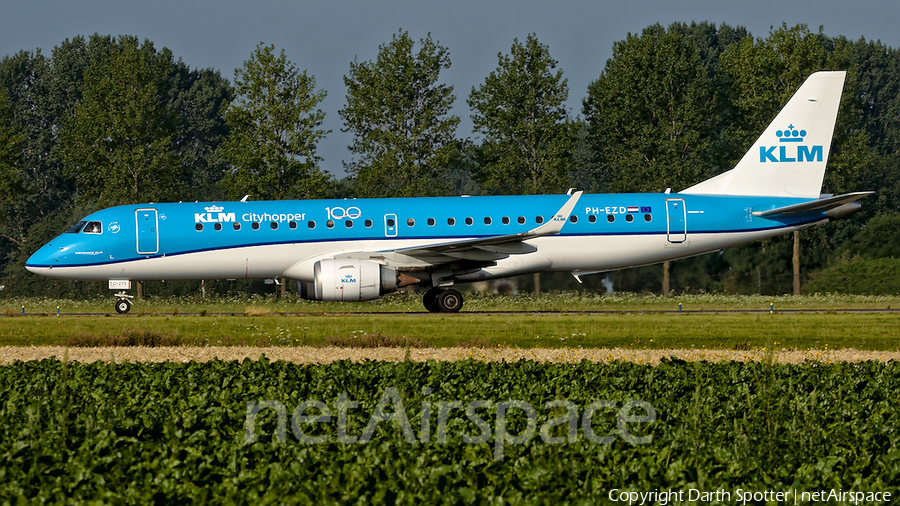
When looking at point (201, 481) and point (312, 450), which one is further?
point (312, 450)

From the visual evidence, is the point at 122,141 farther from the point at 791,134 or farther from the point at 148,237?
the point at 791,134

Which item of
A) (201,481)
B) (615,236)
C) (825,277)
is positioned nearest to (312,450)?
(201,481)

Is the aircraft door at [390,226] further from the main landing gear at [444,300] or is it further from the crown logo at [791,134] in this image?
the crown logo at [791,134]

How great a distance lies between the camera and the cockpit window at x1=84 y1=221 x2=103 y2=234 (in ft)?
91.6

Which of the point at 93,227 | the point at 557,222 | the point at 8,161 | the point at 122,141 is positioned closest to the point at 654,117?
the point at 557,222

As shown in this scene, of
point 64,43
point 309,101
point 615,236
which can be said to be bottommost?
point 615,236

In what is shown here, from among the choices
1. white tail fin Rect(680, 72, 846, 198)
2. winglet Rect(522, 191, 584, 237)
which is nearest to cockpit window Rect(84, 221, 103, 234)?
winglet Rect(522, 191, 584, 237)

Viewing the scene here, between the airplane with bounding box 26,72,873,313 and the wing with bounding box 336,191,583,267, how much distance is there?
0.13ft

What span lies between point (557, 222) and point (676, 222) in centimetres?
431

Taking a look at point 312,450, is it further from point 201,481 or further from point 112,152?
point 112,152

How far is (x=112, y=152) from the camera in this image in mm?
46875

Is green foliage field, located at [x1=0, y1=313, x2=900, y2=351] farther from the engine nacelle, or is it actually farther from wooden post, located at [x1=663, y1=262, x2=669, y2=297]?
wooden post, located at [x1=663, y1=262, x2=669, y2=297]

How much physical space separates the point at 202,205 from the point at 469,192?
7054 cm

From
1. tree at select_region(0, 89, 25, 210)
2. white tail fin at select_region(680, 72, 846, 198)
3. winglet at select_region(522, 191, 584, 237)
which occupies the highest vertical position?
tree at select_region(0, 89, 25, 210)
